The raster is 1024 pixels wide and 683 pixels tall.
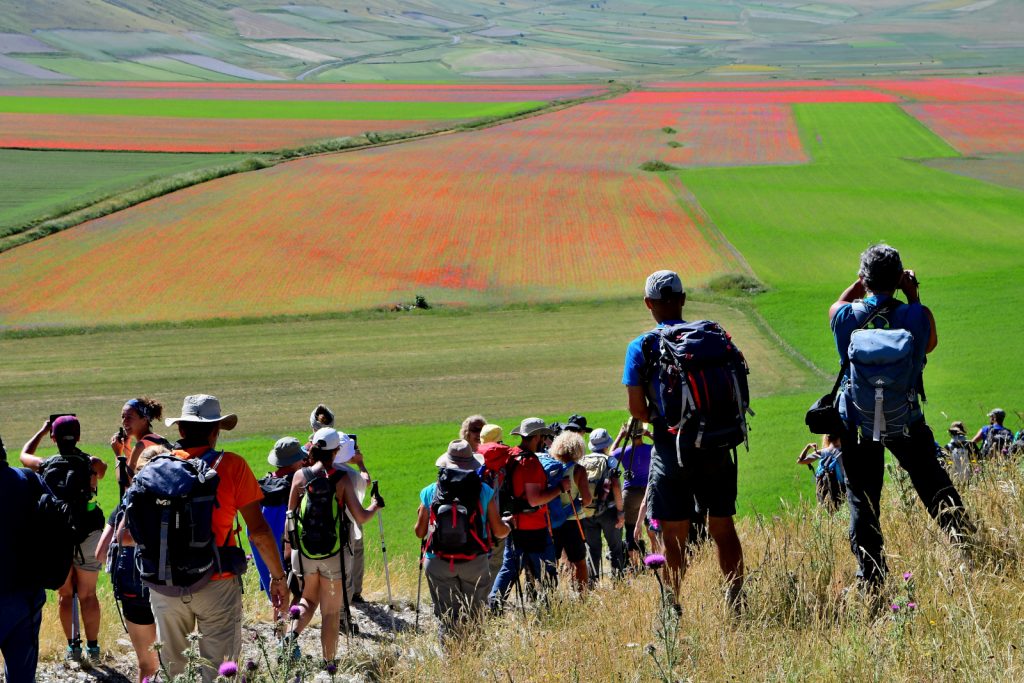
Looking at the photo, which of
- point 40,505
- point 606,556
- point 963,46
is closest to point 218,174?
point 606,556

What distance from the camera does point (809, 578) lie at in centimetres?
470

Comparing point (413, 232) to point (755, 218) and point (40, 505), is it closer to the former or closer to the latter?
point (755, 218)

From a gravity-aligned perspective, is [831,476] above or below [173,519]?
below

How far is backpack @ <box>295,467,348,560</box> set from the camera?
6.25 meters

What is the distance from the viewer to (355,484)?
21.0ft

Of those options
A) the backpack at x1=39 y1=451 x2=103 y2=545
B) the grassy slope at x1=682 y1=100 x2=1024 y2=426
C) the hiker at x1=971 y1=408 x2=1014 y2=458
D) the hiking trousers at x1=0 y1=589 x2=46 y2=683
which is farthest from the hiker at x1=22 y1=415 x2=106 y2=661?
the grassy slope at x1=682 y1=100 x2=1024 y2=426

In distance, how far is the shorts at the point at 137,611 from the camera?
19.2ft

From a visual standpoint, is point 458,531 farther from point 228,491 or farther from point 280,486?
point 280,486

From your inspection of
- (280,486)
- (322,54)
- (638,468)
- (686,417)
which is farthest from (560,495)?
(322,54)

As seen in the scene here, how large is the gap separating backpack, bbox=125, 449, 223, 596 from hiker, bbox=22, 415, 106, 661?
60.7 inches

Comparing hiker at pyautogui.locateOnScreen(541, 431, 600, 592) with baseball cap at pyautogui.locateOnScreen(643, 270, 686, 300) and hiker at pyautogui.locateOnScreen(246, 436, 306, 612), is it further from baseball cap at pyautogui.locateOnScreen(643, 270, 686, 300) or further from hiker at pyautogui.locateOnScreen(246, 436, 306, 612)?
baseball cap at pyautogui.locateOnScreen(643, 270, 686, 300)

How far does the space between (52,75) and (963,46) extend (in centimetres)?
14929

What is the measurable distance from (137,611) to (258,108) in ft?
294

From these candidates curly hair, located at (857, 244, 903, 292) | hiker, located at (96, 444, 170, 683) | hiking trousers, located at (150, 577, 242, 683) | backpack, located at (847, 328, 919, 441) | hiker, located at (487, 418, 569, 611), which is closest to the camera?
backpack, located at (847, 328, 919, 441)
